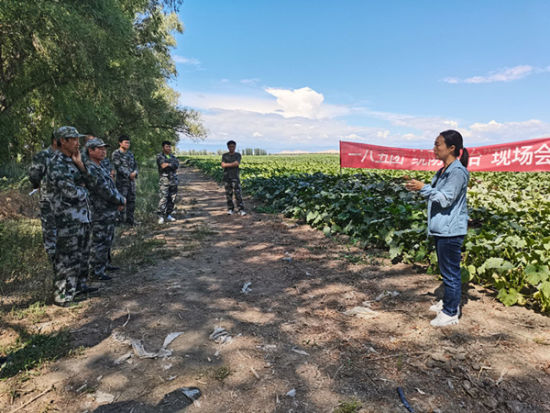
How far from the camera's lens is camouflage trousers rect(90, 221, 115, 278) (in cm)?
486

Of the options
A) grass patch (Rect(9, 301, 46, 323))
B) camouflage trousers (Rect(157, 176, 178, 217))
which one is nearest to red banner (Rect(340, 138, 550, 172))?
camouflage trousers (Rect(157, 176, 178, 217))

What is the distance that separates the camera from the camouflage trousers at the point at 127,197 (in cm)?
780

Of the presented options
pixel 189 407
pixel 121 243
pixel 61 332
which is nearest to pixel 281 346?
pixel 189 407

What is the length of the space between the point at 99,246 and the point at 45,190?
113 cm

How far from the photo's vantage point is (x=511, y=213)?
6.20 metres

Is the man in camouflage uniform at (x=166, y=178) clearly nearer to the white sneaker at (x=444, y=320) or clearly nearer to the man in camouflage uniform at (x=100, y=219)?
the man in camouflage uniform at (x=100, y=219)

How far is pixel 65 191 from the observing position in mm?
3893

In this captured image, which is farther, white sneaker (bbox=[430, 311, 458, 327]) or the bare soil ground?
white sneaker (bbox=[430, 311, 458, 327])

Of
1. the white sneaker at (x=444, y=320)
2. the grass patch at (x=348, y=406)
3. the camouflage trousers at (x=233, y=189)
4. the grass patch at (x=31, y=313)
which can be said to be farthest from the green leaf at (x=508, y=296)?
the camouflage trousers at (x=233, y=189)

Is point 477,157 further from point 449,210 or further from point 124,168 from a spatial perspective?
point 124,168

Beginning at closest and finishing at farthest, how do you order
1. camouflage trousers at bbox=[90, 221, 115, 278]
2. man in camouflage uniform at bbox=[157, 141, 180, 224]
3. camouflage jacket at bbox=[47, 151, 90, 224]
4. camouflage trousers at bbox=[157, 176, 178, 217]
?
camouflage jacket at bbox=[47, 151, 90, 224] < camouflage trousers at bbox=[90, 221, 115, 278] < man in camouflage uniform at bbox=[157, 141, 180, 224] < camouflage trousers at bbox=[157, 176, 178, 217]

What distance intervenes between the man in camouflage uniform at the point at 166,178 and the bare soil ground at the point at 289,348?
3.66 m

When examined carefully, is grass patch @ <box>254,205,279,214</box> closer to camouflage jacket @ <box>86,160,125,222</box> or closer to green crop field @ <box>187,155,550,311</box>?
green crop field @ <box>187,155,550,311</box>

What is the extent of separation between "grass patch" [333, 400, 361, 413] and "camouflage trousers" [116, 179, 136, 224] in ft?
22.8
